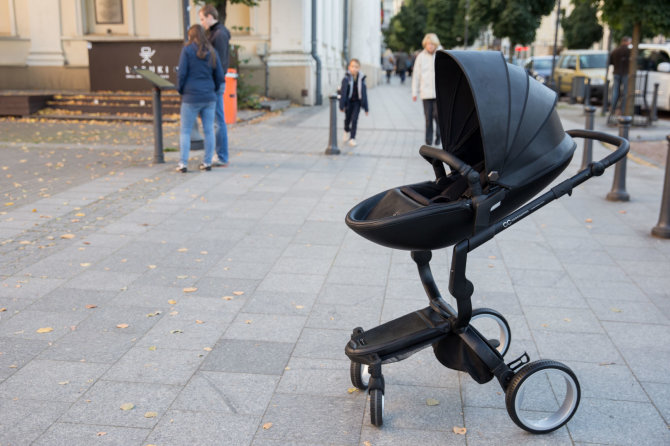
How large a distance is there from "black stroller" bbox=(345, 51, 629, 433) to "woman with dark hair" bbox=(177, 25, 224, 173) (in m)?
6.41

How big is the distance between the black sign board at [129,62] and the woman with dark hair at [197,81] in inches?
345

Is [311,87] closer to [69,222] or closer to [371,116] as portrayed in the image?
[371,116]

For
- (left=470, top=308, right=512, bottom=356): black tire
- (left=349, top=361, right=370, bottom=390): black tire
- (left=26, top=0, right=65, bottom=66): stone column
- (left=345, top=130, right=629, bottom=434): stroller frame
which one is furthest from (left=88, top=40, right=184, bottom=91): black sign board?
(left=345, top=130, right=629, bottom=434): stroller frame

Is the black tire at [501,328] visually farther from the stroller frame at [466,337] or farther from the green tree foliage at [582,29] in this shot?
the green tree foliage at [582,29]

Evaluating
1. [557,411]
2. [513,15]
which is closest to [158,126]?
[557,411]

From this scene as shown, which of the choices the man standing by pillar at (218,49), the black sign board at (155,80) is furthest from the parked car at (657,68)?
the black sign board at (155,80)

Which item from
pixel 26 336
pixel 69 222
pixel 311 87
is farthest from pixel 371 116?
pixel 26 336

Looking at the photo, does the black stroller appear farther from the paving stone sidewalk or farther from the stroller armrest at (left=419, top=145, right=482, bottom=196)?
the paving stone sidewalk

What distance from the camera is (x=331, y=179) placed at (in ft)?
31.6

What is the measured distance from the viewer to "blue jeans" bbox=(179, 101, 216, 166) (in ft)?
31.5

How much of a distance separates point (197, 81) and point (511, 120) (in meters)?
7.04

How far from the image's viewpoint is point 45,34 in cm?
2159

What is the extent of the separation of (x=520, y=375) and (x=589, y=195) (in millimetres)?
6245

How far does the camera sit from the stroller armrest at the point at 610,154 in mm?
3334
